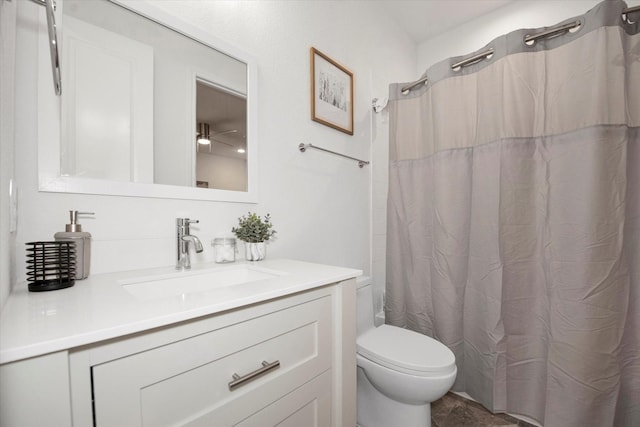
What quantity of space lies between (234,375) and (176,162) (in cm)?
82

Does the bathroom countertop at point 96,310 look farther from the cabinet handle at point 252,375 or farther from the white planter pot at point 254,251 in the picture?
the white planter pot at point 254,251

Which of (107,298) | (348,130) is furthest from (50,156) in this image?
(348,130)

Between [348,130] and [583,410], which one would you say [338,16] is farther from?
[583,410]

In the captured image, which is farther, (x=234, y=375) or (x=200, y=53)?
(x=200, y=53)

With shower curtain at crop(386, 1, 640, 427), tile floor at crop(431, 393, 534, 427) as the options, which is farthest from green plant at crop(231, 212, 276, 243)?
tile floor at crop(431, 393, 534, 427)

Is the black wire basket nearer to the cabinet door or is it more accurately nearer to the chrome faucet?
the chrome faucet

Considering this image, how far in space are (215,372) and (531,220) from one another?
1.59m

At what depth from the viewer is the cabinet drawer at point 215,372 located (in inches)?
20.6

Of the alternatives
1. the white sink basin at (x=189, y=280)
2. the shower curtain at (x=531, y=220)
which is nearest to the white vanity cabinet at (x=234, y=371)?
the white sink basin at (x=189, y=280)

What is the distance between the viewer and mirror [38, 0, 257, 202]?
2.90 ft

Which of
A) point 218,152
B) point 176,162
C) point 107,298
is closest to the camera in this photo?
point 107,298

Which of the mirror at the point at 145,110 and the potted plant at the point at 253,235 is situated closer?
the mirror at the point at 145,110

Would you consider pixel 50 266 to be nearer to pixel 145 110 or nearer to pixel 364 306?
pixel 145 110

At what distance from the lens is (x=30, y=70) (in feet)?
2.67
